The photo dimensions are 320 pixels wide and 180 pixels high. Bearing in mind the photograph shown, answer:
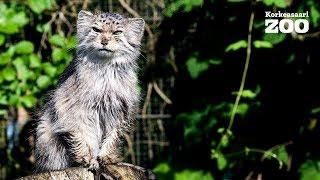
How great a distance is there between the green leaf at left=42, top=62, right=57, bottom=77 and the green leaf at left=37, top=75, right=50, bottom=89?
0.05m

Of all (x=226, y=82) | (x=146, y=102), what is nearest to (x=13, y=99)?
(x=146, y=102)

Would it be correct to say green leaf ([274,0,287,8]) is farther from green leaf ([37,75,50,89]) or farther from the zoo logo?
green leaf ([37,75,50,89])

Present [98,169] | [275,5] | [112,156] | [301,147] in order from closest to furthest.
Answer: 1. [98,169]
2. [112,156]
3. [275,5]
4. [301,147]

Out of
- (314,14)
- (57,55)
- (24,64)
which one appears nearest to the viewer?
(314,14)

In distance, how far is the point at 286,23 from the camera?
6578mm

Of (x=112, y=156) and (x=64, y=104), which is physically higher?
(x=64, y=104)

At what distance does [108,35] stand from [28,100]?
8.38 feet

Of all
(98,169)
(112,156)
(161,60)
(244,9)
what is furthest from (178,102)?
(98,169)

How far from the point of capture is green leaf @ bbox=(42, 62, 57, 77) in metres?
7.20

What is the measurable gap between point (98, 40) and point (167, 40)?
10.3ft

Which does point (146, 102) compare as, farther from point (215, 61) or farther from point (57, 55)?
point (57, 55)

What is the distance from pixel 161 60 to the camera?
7953mm

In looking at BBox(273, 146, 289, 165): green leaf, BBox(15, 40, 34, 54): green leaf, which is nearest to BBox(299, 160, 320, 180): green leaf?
BBox(273, 146, 289, 165): green leaf

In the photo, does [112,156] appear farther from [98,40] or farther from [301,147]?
[301,147]
